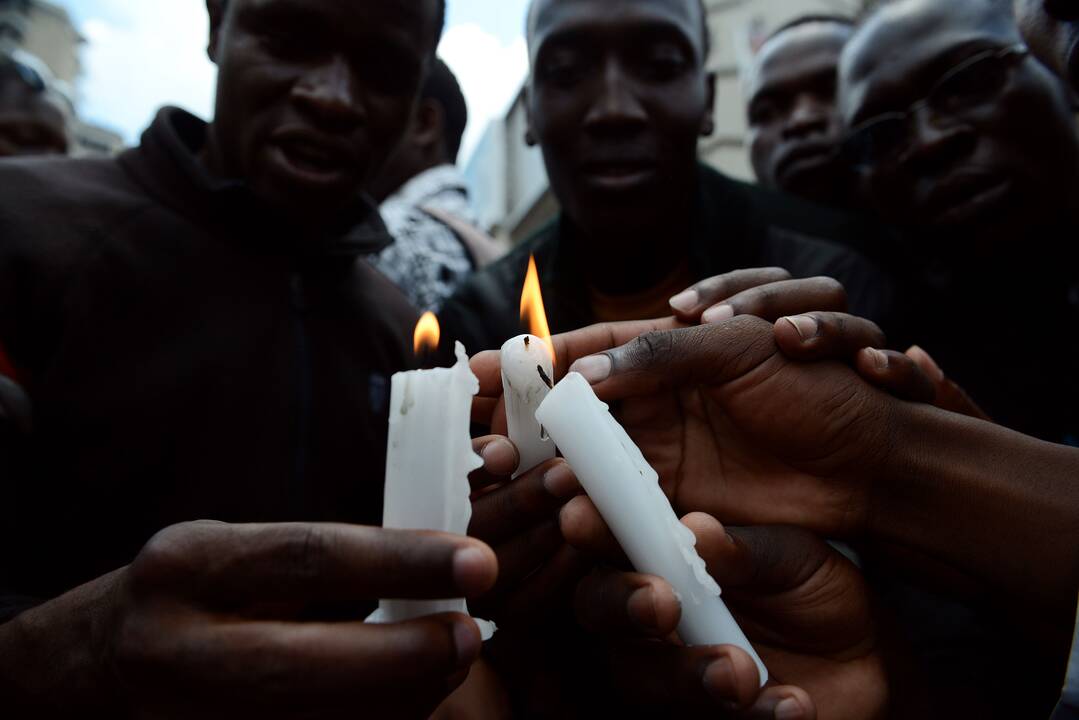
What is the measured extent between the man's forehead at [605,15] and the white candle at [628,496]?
2.27m

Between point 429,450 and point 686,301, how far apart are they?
2.68 feet

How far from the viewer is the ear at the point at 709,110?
3.05 m

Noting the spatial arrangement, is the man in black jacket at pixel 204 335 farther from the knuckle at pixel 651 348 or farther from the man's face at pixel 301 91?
the knuckle at pixel 651 348

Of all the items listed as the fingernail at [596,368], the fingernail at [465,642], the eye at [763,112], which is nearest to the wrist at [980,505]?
the fingernail at [596,368]

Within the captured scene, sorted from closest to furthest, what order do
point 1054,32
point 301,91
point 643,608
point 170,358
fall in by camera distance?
1. point 643,608
2. point 1054,32
3. point 170,358
4. point 301,91

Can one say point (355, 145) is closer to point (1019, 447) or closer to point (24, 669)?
point (24, 669)

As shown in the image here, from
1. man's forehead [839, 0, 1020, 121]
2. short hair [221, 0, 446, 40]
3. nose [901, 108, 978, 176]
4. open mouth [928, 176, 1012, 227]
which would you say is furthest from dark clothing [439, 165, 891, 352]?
short hair [221, 0, 446, 40]

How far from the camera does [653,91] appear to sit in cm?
269

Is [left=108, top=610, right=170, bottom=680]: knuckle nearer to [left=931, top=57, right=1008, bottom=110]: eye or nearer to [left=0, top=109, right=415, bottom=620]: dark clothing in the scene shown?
[left=0, top=109, right=415, bottom=620]: dark clothing

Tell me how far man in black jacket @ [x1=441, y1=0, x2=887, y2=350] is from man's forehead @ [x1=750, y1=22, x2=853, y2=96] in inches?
61.3

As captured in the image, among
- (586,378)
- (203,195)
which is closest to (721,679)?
(586,378)

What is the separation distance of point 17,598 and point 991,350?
308cm

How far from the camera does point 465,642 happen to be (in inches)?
33.0

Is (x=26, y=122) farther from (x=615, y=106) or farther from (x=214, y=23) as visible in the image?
(x=615, y=106)
